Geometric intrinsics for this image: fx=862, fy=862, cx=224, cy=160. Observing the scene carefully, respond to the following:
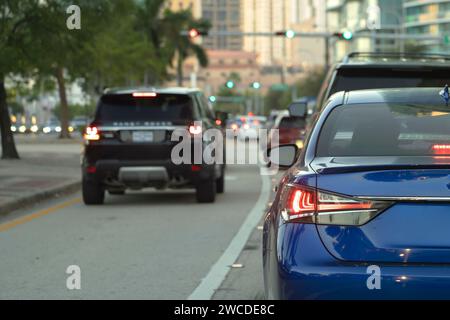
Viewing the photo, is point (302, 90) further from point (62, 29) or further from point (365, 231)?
point (365, 231)

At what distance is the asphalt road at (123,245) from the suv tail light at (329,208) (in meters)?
2.54

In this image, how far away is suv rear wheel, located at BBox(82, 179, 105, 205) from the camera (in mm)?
13625

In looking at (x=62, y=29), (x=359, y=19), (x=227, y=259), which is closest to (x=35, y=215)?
(x=227, y=259)

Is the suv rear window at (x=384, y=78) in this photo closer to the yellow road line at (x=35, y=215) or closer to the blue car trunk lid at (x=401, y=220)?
the yellow road line at (x=35, y=215)

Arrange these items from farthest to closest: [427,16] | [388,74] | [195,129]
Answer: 1. [427,16]
2. [195,129]
3. [388,74]

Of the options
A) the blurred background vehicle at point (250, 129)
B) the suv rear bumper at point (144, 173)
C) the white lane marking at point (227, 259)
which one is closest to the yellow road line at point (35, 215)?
the suv rear bumper at point (144, 173)

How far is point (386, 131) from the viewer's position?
518 cm

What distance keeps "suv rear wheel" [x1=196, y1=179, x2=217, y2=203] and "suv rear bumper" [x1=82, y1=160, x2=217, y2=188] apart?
0.80 feet

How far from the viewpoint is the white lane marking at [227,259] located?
23.6ft

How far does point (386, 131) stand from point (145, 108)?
8688mm

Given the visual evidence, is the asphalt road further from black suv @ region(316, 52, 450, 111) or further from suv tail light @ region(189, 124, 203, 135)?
black suv @ region(316, 52, 450, 111)

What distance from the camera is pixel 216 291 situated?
7199 millimetres

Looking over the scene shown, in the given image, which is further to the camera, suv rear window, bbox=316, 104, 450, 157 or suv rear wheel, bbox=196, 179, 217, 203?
suv rear wheel, bbox=196, 179, 217, 203

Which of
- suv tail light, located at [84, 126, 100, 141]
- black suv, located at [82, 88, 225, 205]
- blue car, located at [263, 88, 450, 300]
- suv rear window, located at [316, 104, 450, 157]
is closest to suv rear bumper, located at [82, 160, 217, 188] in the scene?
black suv, located at [82, 88, 225, 205]
